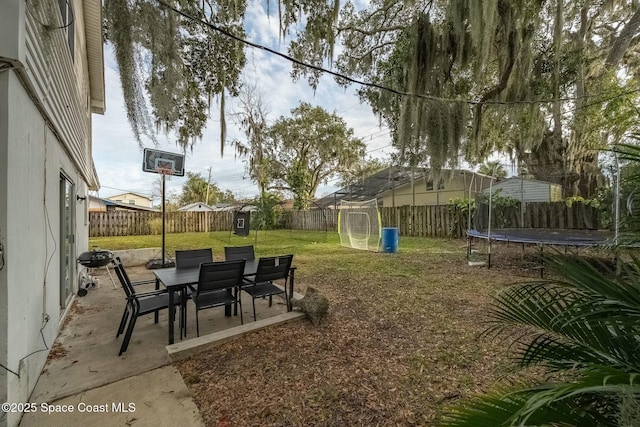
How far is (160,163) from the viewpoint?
18.1 feet

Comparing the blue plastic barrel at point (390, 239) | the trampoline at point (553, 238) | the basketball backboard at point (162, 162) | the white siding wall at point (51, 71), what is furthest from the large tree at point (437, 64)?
the blue plastic barrel at point (390, 239)

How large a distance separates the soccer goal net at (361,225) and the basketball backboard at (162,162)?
17.2 feet

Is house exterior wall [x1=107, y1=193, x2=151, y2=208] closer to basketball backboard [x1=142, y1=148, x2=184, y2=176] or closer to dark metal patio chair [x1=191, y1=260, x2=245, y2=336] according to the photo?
basketball backboard [x1=142, y1=148, x2=184, y2=176]

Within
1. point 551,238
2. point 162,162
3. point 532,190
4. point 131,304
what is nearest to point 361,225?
point 551,238

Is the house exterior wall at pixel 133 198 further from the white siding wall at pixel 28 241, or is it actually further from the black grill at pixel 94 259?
the white siding wall at pixel 28 241

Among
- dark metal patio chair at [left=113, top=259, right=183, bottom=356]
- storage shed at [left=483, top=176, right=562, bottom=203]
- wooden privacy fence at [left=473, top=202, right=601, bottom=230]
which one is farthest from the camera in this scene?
storage shed at [left=483, top=176, right=562, bottom=203]

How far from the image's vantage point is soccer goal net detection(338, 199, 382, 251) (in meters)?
8.41

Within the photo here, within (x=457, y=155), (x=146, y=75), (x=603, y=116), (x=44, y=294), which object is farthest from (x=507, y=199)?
(x=44, y=294)

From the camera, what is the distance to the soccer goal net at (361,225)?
8.41m

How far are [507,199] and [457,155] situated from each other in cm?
514

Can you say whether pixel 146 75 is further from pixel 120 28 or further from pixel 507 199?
pixel 507 199

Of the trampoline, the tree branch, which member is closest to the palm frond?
the trampoline

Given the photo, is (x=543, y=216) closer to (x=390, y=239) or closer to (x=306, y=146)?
(x=390, y=239)

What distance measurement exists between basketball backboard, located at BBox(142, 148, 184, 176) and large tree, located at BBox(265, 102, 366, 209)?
10968 millimetres
